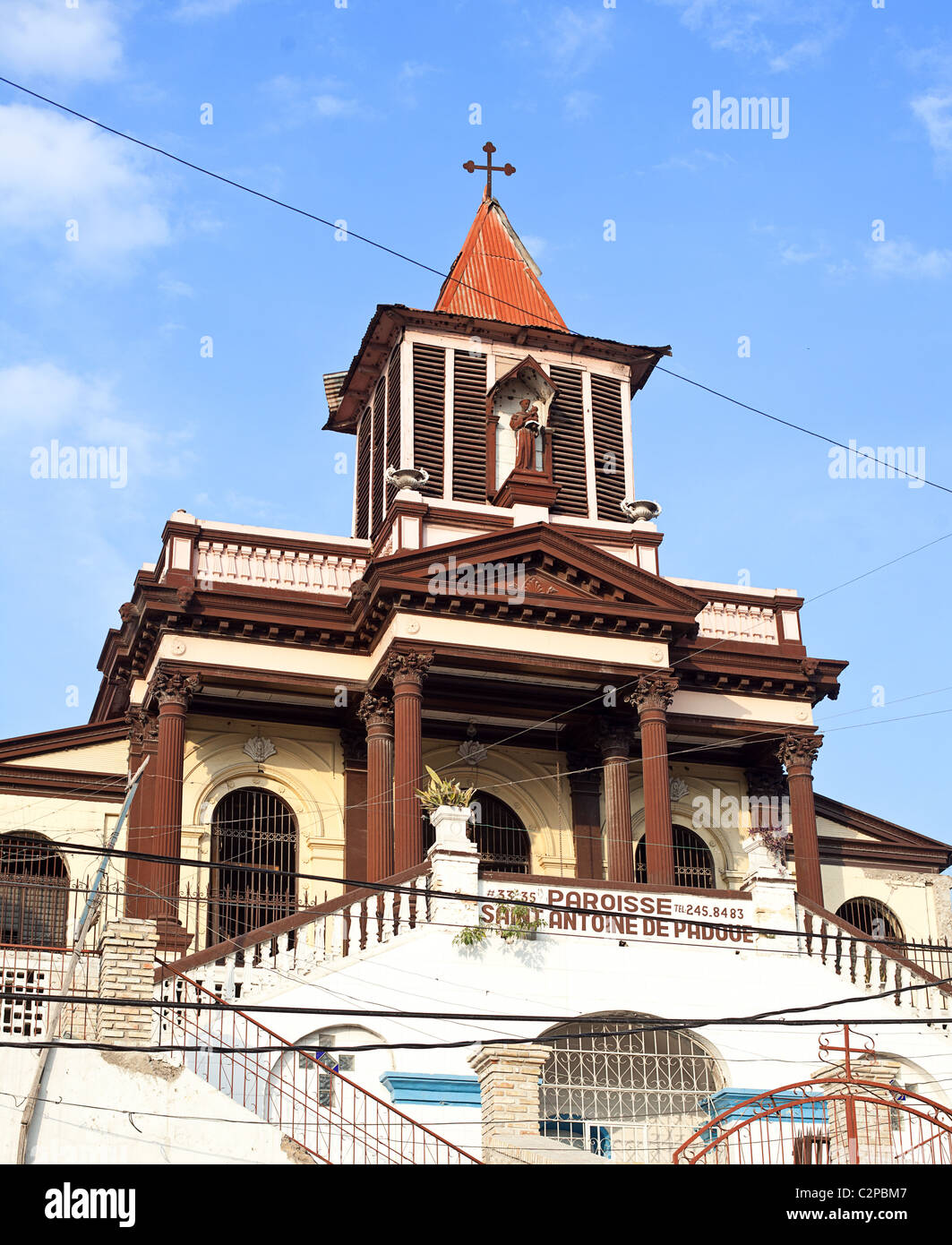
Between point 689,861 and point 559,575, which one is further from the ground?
point 559,575

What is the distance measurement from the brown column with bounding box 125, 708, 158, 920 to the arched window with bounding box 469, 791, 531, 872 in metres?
5.66

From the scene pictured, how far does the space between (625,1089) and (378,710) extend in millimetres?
8355

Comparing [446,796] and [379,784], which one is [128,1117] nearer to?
[446,796]

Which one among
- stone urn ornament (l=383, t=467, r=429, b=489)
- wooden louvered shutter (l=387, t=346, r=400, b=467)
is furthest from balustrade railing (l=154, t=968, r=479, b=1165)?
wooden louvered shutter (l=387, t=346, r=400, b=467)

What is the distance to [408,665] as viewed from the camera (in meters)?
28.5

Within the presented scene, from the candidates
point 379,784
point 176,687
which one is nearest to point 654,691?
point 379,784

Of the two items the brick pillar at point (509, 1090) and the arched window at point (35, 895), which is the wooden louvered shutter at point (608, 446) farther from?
the brick pillar at point (509, 1090)

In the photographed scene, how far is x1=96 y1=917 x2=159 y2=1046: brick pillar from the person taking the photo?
20.7 m

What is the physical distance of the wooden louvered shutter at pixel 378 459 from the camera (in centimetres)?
3434

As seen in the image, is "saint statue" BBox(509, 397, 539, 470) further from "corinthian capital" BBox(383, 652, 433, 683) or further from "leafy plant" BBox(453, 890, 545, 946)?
"leafy plant" BBox(453, 890, 545, 946)

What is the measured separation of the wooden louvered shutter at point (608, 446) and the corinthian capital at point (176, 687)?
8.85 meters

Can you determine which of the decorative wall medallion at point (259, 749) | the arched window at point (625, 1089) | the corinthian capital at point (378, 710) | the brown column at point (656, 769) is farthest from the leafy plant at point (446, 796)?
the decorative wall medallion at point (259, 749)
